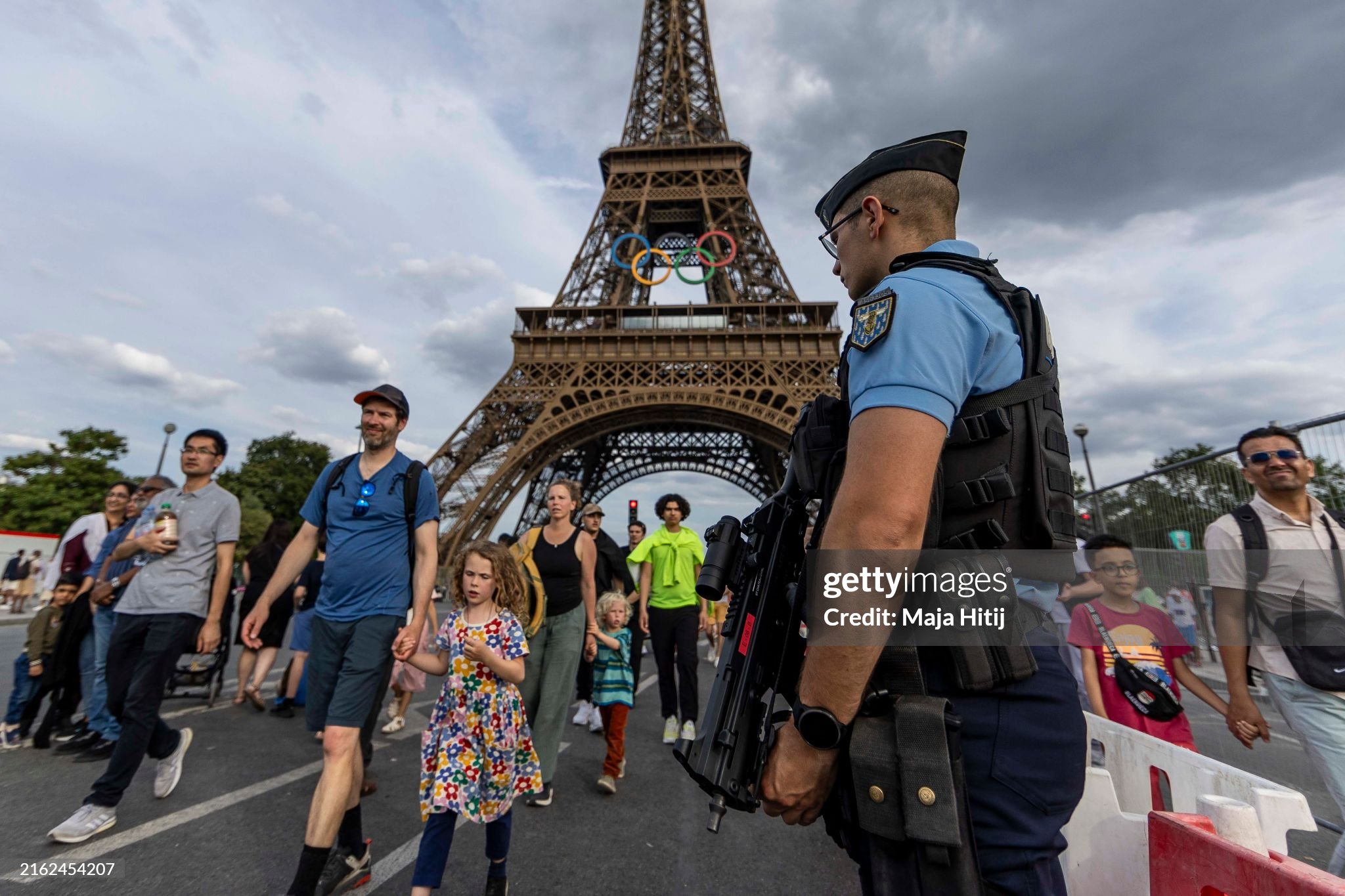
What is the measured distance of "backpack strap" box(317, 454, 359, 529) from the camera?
327 centimetres

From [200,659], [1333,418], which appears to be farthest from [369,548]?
[1333,418]

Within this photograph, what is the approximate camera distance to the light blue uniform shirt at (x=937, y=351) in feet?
3.61

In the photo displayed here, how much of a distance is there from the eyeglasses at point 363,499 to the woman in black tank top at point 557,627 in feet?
3.14

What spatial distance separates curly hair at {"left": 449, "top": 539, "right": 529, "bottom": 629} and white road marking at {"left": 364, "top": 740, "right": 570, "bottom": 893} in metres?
0.92

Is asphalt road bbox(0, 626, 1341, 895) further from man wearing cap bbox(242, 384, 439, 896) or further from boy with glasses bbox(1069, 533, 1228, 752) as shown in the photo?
boy with glasses bbox(1069, 533, 1228, 752)

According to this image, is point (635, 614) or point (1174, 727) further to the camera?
point (635, 614)

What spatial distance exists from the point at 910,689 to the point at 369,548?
2.75m

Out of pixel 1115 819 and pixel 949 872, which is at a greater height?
pixel 949 872

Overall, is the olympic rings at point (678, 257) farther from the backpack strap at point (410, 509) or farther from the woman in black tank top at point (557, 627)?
the backpack strap at point (410, 509)

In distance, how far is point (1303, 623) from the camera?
2.49m

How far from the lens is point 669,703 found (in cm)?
526

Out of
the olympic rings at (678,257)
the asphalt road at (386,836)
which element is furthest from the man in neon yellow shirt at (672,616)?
the olympic rings at (678,257)

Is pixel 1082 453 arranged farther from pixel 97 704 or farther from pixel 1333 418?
pixel 97 704

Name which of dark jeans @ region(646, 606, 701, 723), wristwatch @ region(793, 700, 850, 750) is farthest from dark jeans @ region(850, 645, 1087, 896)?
dark jeans @ region(646, 606, 701, 723)
